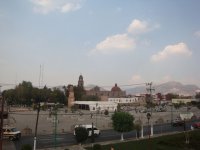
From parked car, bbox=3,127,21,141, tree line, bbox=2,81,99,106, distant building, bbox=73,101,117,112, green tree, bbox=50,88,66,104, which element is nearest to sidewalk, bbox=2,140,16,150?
parked car, bbox=3,127,21,141

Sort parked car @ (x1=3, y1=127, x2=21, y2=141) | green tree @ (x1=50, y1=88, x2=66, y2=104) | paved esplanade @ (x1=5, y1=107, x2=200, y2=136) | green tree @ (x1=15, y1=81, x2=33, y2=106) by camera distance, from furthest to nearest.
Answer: green tree @ (x1=50, y1=88, x2=66, y2=104), green tree @ (x1=15, y1=81, x2=33, y2=106), paved esplanade @ (x1=5, y1=107, x2=200, y2=136), parked car @ (x1=3, y1=127, x2=21, y2=141)

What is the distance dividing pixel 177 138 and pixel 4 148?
865 inches

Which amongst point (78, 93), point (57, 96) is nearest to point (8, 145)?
point (57, 96)

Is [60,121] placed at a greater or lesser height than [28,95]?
lesser

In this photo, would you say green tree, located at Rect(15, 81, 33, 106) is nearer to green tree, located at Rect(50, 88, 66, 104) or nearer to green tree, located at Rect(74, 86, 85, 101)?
green tree, located at Rect(50, 88, 66, 104)

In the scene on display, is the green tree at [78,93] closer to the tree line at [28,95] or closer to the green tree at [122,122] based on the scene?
the tree line at [28,95]

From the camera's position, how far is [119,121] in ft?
158

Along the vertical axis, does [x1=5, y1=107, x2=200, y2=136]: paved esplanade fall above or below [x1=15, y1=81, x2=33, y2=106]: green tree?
below

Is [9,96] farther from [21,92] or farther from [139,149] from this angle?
[139,149]

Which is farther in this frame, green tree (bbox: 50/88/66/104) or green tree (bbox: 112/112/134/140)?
green tree (bbox: 50/88/66/104)

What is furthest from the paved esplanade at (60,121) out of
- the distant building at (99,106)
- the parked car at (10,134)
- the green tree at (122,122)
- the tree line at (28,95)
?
the tree line at (28,95)

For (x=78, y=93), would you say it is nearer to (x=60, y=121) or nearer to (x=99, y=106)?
(x=99, y=106)

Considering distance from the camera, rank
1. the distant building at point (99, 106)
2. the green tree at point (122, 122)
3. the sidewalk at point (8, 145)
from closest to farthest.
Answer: the sidewalk at point (8, 145) < the green tree at point (122, 122) < the distant building at point (99, 106)

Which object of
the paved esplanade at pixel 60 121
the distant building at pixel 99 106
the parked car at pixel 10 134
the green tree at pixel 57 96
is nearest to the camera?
the parked car at pixel 10 134
